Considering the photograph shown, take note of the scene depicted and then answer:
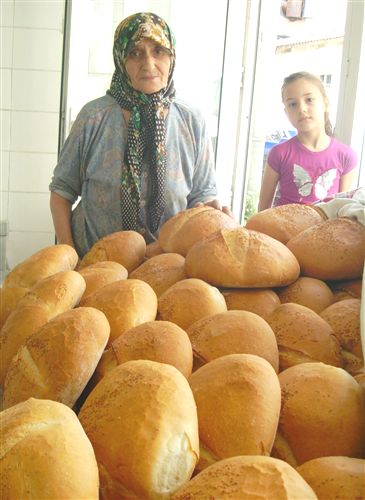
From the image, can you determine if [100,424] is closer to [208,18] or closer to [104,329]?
[104,329]

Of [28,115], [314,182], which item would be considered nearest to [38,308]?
[314,182]

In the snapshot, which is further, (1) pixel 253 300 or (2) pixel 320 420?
(1) pixel 253 300

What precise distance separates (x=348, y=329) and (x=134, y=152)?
132 centimetres

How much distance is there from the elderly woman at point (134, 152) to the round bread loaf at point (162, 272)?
85 centimetres

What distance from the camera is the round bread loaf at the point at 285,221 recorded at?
111 centimetres

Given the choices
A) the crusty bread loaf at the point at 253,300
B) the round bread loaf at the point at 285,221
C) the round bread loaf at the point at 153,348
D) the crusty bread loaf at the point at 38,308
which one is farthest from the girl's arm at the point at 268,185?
the round bread loaf at the point at 153,348

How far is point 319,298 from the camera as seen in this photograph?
0.94m

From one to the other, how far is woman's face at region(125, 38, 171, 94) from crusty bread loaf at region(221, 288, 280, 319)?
4.02 feet

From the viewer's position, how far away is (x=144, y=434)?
0.55 m

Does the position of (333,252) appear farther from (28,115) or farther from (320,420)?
(28,115)

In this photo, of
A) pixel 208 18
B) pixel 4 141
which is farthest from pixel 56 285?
pixel 208 18

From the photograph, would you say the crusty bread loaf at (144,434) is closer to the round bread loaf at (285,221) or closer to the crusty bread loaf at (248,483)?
the crusty bread loaf at (248,483)

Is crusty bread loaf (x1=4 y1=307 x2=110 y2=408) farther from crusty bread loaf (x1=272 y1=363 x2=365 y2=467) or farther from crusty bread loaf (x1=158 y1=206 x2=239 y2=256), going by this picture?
crusty bread loaf (x1=158 y1=206 x2=239 y2=256)

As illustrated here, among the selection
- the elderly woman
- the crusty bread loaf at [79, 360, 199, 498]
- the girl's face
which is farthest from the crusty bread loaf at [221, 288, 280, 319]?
the girl's face
